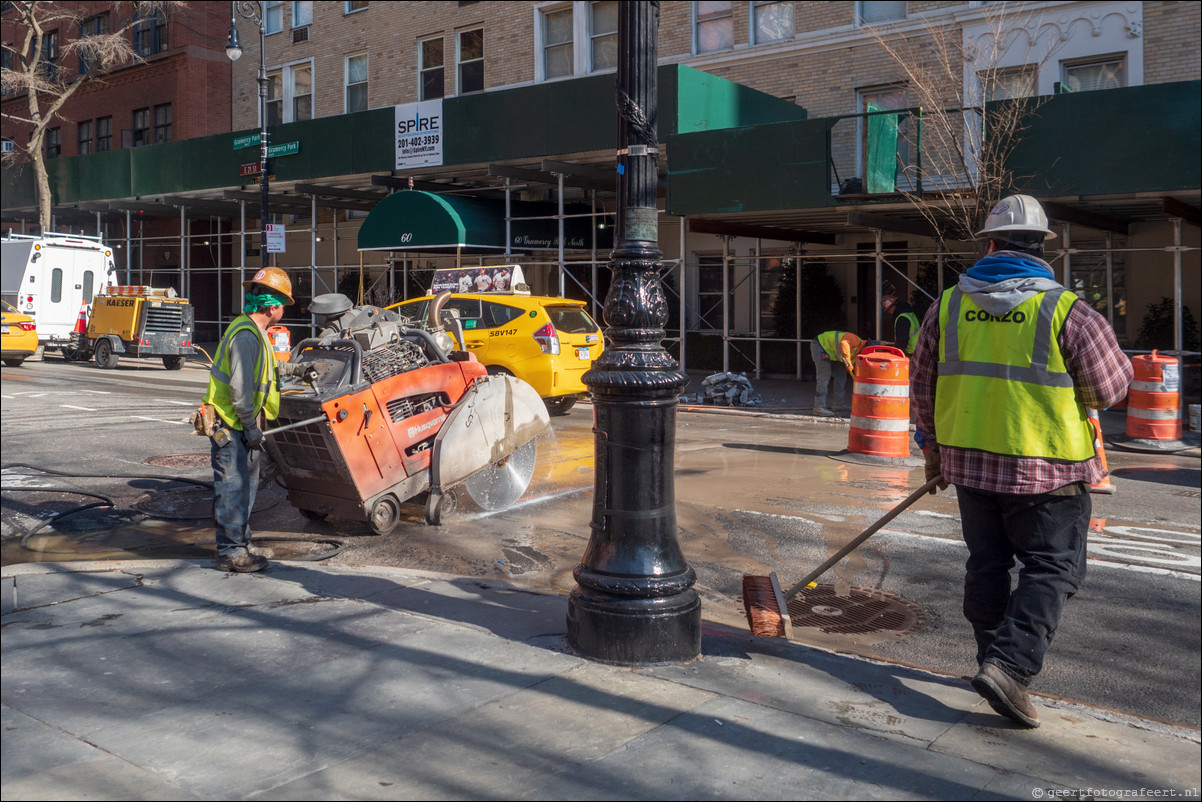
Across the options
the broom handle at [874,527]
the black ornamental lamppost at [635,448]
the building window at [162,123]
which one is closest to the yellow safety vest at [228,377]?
the black ornamental lamppost at [635,448]

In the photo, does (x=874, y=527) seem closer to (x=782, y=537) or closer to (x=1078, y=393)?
(x=1078, y=393)

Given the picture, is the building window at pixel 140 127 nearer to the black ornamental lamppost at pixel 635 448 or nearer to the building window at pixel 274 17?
the building window at pixel 274 17

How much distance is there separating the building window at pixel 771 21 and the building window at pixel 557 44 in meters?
4.83

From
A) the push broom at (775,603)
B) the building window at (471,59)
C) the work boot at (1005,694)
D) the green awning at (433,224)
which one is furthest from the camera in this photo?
the building window at (471,59)

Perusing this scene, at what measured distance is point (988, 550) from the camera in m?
4.22

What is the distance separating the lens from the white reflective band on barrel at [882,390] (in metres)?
11.2

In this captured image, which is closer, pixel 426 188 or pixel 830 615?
pixel 830 615

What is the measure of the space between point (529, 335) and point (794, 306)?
9.92 m

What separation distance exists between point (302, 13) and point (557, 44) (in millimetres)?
10451

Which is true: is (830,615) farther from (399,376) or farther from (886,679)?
(399,376)

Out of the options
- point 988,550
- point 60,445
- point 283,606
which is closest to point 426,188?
point 60,445

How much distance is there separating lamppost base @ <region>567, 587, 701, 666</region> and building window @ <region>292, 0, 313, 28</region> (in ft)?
102

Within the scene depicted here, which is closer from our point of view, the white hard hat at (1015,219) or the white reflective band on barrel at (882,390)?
the white hard hat at (1015,219)

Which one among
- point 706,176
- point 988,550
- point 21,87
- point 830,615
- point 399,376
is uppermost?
point 21,87
